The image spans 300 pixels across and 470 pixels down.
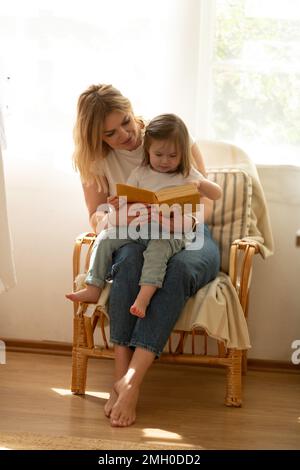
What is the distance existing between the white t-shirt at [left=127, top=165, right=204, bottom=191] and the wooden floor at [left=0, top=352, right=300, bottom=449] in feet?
2.54

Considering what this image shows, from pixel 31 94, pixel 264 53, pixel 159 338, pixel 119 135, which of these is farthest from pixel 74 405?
pixel 264 53

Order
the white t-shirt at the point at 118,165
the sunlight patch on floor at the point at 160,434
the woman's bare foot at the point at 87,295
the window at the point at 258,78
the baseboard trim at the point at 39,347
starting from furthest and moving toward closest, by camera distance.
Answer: the baseboard trim at the point at 39,347
the window at the point at 258,78
the white t-shirt at the point at 118,165
the woman's bare foot at the point at 87,295
the sunlight patch on floor at the point at 160,434

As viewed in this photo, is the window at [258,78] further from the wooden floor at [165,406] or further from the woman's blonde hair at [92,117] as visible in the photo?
the wooden floor at [165,406]

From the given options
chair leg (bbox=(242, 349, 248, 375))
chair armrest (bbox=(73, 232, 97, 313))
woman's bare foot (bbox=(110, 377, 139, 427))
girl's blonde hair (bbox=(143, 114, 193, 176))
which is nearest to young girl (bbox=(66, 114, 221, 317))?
girl's blonde hair (bbox=(143, 114, 193, 176))

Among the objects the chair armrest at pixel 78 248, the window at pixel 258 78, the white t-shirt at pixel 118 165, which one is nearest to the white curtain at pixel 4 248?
the chair armrest at pixel 78 248

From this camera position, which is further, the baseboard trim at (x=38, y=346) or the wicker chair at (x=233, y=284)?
the baseboard trim at (x=38, y=346)

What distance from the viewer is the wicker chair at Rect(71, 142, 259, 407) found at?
2787 mm

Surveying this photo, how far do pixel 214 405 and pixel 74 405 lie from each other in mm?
497

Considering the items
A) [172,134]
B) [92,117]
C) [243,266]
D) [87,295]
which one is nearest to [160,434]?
[87,295]

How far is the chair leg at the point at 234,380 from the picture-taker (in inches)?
109

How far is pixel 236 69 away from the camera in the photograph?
328cm

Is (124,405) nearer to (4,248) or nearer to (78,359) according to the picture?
(78,359)

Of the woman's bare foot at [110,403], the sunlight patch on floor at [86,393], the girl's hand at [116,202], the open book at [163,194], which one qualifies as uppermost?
the open book at [163,194]

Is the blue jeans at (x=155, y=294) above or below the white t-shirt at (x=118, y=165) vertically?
below
